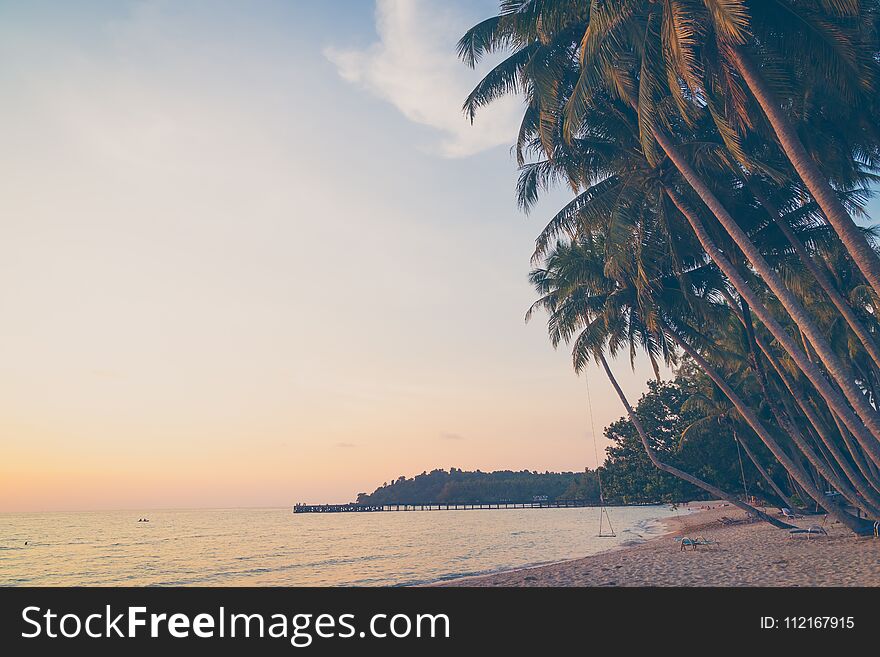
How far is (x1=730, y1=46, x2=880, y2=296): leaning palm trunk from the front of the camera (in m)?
10.4

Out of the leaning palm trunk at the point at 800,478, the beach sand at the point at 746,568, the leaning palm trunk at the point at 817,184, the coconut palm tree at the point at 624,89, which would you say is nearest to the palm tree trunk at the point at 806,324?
the coconut palm tree at the point at 624,89

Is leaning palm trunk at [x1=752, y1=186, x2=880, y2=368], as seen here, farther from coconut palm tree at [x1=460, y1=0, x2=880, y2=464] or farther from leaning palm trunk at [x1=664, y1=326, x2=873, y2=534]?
leaning palm trunk at [x1=664, y1=326, x2=873, y2=534]

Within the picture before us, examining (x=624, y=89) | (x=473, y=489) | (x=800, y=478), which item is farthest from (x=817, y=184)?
(x=473, y=489)

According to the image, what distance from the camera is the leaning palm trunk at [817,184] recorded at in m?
10.4

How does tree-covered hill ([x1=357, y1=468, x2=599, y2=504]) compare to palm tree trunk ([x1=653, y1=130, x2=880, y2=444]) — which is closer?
palm tree trunk ([x1=653, y1=130, x2=880, y2=444])

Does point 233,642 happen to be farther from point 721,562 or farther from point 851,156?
point 851,156

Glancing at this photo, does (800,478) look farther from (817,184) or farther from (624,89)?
(624,89)

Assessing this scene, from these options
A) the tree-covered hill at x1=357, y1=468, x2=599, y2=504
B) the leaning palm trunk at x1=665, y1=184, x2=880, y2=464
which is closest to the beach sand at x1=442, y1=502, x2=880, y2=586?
the leaning palm trunk at x1=665, y1=184, x2=880, y2=464

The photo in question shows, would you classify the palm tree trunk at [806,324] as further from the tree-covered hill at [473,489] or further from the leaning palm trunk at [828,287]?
the tree-covered hill at [473,489]

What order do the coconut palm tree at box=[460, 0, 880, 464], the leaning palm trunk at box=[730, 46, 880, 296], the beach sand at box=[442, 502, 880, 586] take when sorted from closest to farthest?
the leaning palm trunk at box=[730, 46, 880, 296], the coconut palm tree at box=[460, 0, 880, 464], the beach sand at box=[442, 502, 880, 586]

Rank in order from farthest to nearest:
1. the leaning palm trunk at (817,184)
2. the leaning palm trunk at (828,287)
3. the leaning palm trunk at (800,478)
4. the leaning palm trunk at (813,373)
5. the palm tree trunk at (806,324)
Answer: the leaning palm trunk at (800,478)
the leaning palm trunk at (828,287)
the leaning palm trunk at (813,373)
the palm tree trunk at (806,324)
the leaning palm trunk at (817,184)

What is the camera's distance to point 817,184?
10.5 meters

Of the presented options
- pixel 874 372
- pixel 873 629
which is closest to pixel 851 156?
pixel 873 629

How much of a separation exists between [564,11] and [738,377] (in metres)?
29.3
